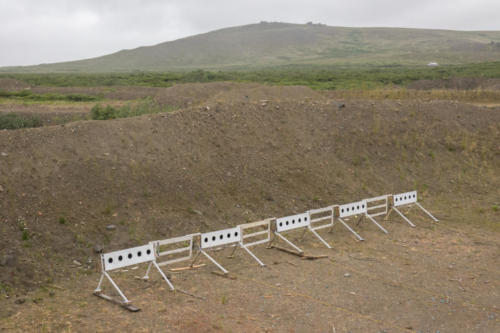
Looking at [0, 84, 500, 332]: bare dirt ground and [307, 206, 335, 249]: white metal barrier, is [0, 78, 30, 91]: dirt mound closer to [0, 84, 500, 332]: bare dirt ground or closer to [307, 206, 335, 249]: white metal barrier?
[0, 84, 500, 332]: bare dirt ground

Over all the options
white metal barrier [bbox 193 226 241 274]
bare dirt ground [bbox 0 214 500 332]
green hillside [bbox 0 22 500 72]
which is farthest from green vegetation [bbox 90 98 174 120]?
green hillside [bbox 0 22 500 72]

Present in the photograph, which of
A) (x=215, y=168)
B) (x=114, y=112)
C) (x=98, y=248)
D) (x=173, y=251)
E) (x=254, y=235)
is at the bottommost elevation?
(x=254, y=235)

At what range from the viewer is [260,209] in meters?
12.9

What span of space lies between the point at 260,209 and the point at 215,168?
1686mm

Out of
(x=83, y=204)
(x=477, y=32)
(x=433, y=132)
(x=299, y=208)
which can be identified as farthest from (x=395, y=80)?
(x=477, y=32)

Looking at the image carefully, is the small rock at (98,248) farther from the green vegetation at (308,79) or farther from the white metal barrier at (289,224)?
the green vegetation at (308,79)

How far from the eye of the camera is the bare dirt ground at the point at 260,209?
7.38m

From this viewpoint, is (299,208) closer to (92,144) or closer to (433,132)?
(92,144)

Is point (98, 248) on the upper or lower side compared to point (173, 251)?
lower

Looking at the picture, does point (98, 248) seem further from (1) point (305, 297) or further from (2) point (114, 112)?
(2) point (114, 112)

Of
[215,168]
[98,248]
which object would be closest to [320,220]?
[215,168]

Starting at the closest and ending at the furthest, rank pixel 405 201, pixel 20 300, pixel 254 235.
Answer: pixel 20 300 < pixel 254 235 < pixel 405 201

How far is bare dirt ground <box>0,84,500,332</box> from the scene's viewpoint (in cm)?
738

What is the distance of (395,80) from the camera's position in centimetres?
4988
